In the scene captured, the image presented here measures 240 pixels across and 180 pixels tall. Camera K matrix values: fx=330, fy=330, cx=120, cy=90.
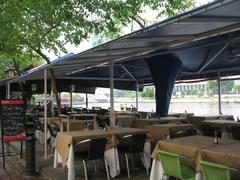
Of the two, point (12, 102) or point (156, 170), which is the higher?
point (12, 102)

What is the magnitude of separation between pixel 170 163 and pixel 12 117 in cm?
500

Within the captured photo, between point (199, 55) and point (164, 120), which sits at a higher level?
point (199, 55)

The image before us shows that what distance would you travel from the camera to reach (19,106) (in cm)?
822

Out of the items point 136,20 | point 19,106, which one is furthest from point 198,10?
point 136,20

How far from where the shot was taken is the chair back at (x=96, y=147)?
577 cm

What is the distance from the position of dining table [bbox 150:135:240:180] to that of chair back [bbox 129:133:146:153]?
1.34m

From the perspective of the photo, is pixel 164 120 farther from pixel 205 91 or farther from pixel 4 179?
pixel 205 91

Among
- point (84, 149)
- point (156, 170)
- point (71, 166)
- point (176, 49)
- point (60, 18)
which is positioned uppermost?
point (60, 18)

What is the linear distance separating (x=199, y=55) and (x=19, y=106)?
230 inches

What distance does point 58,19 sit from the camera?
12938mm

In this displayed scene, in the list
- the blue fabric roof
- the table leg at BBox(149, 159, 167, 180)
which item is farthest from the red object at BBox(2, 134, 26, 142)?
the table leg at BBox(149, 159, 167, 180)

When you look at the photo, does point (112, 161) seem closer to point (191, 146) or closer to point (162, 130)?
point (162, 130)

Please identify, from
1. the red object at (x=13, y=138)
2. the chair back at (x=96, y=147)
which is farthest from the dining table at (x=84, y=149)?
the red object at (x=13, y=138)

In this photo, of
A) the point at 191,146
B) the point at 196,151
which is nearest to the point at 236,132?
the point at 191,146
